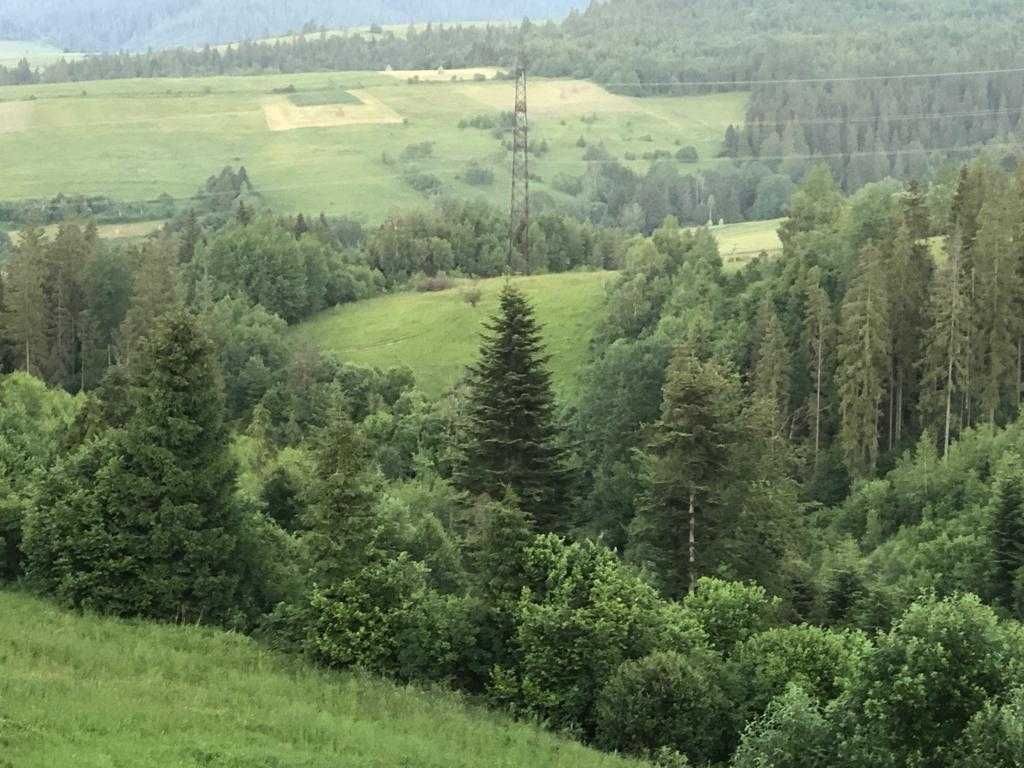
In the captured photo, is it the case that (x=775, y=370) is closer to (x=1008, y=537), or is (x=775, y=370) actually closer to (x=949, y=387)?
(x=949, y=387)

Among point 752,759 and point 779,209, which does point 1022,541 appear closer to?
point 752,759

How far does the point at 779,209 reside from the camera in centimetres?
19550

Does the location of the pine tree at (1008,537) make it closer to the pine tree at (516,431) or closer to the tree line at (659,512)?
the tree line at (659,512)

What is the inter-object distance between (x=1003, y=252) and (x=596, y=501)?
2925 centimetres

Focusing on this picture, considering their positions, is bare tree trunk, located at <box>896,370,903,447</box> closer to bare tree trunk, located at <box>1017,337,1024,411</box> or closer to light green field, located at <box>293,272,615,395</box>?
bare tree trunk, located at <box>1017,337,1024,411</box>

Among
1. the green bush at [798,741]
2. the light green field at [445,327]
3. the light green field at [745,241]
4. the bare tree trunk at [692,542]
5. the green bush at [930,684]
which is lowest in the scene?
the light green field at [445,327]

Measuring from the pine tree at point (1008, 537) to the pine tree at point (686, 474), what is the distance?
13722 millimetres

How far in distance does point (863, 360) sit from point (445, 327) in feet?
157

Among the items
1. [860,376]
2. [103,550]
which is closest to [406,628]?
[103,550]

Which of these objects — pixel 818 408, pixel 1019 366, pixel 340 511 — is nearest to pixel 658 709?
pixel 340 511

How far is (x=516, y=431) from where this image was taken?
59250 mm

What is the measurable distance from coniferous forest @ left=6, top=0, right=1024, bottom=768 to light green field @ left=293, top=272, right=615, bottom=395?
262 cm

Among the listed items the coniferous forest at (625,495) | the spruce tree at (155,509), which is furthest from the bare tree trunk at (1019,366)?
the spruce tree at (155,509)

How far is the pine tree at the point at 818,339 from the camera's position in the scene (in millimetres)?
91750
